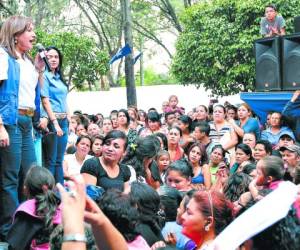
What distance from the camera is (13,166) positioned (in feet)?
17.3

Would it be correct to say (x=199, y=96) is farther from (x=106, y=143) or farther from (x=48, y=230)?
(x=48, y=230)

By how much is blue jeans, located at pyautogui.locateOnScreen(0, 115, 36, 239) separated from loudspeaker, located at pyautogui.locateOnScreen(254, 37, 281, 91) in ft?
22.1

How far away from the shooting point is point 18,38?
5.43 metres

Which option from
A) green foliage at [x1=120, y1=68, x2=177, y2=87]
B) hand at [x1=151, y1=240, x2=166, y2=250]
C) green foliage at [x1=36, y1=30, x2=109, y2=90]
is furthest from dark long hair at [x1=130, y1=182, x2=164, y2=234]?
green foliage at [x1=120, y1=68, x2=177, y2=87]

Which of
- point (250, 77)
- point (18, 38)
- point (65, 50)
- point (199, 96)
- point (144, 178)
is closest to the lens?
point (18, 38)

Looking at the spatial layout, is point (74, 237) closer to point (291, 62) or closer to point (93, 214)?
point (93, 214)

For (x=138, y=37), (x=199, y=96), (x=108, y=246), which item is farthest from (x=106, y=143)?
(x=138, y=37)

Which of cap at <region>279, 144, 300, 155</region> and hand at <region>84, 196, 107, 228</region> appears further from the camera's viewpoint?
cap at <region>279, 144, 300, 155</region>

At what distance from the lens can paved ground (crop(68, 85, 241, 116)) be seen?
25520 mm

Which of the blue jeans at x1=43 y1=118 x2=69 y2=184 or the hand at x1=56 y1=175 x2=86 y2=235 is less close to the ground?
the hand at x1=56 y1=175 x2=86 y2=235

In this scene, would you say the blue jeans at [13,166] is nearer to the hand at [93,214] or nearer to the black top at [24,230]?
the black top at [24,230]

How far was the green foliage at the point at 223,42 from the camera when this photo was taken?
16.3m

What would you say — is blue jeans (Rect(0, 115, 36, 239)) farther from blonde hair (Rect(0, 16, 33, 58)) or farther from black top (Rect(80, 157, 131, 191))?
black top (Rect(80, 157, 131, 191))

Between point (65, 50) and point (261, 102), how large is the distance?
31.7 feet
